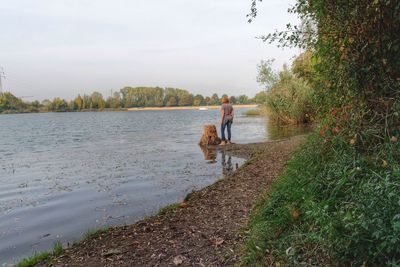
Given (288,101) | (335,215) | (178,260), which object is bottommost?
(178,260)

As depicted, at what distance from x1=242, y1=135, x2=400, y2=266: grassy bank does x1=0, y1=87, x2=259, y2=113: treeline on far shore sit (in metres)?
126

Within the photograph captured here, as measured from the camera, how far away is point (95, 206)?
9617 millimetres

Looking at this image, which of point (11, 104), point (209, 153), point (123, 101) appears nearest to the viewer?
point (209, 153)

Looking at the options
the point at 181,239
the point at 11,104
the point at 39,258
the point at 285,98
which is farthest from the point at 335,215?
the point at 11,104

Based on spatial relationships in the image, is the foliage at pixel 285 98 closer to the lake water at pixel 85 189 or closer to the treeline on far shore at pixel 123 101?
the lake water at pixel 85 189

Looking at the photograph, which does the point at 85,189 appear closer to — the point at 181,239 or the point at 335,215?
the point at 181,239

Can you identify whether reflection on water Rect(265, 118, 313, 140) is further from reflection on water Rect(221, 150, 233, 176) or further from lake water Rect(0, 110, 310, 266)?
reflection on water Rect(221, 150, 233, 176)

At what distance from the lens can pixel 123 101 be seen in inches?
6014

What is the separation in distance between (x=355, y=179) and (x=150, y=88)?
160375mm

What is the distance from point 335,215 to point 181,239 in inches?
117

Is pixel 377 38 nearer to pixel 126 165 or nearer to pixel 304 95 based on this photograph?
pixel 126 165

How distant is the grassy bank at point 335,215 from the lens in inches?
127

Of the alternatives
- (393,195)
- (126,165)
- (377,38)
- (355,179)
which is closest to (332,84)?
(377,38)

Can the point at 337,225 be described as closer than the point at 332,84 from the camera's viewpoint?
Yes
